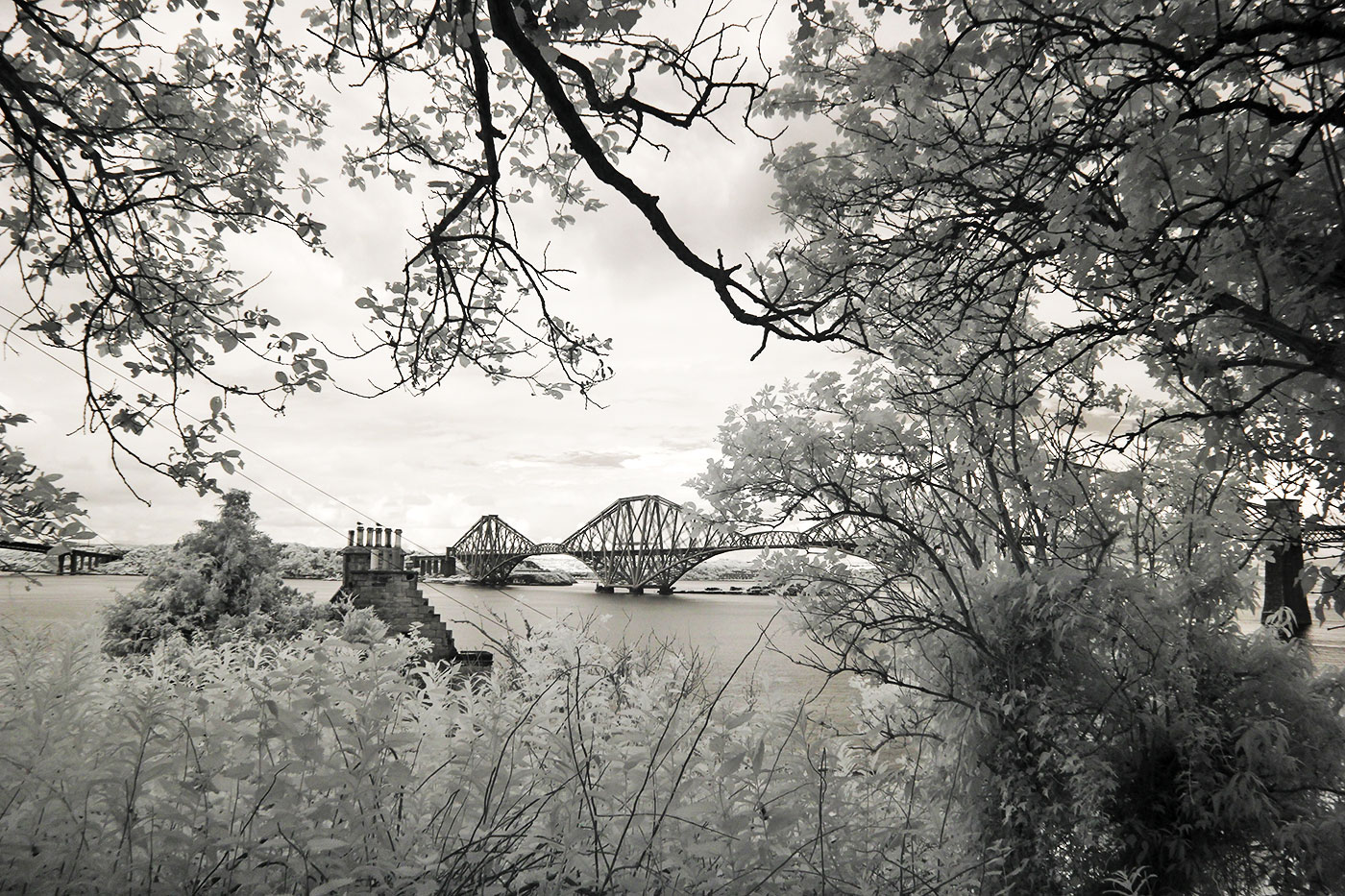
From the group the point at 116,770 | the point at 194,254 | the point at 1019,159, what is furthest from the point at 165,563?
the point at 1019,159

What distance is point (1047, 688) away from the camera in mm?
4836

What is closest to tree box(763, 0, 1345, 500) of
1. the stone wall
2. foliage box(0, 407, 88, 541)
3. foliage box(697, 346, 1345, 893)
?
foliage box(697, 346, 1345, 893)

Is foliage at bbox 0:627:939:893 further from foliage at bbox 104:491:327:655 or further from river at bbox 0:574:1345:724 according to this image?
foliage at bbox 104:491:327:655

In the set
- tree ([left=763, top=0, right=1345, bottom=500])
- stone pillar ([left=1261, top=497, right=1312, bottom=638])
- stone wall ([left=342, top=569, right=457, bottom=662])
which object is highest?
tree ([left=763, top=0, right=1345, bottom=500])

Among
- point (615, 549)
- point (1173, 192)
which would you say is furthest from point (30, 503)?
point (615, 549)

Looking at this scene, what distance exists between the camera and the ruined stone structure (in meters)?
19.0

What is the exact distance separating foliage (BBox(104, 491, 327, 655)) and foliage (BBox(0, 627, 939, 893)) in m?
8.80

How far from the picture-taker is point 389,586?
19.7 meters

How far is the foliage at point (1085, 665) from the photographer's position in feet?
14.8

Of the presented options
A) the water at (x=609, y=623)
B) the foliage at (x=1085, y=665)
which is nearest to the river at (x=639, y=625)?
the water at (x=609, y=623)

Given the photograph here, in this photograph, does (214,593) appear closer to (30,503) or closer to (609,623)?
(30,503)

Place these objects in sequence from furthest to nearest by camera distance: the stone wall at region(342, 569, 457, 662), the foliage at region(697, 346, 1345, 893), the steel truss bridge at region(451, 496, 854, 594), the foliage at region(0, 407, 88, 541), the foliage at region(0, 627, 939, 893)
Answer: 1. the steel truss bridge at region(451, 496, 854, 594)
2. the stone wall at region(342, 569, 457, 662)
3. the foliage at region(697, 346, 1345, 893)
4. the foliage at region(0, 407, 88, 541)
5. the foliage at region(0, 627, 939, 893)

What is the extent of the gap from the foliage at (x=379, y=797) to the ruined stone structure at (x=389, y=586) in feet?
55.3

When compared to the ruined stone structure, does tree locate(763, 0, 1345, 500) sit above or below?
above
